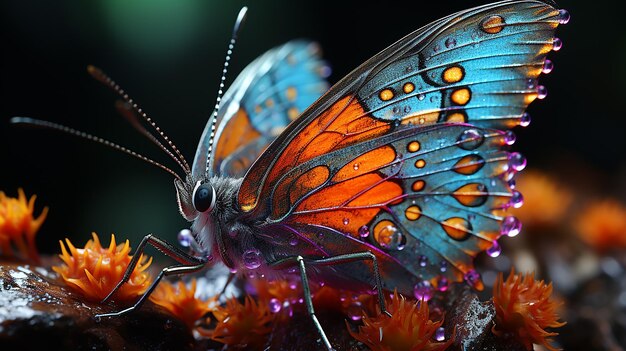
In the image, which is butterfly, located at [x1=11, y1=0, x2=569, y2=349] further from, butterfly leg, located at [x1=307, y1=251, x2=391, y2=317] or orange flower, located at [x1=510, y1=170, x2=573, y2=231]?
orange flower, located at [x1=510, y1=170, x2=573, y2=231]

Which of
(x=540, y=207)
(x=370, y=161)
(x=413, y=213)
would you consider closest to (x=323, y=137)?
(x=370, y=161)

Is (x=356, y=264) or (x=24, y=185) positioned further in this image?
(x=24, y=185)

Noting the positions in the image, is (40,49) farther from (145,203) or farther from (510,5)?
(510,5)

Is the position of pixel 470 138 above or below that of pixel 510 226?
above

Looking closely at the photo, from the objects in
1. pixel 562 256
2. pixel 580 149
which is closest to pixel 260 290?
pixel 562 256

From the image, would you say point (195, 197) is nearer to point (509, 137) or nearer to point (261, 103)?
point (261, 103)

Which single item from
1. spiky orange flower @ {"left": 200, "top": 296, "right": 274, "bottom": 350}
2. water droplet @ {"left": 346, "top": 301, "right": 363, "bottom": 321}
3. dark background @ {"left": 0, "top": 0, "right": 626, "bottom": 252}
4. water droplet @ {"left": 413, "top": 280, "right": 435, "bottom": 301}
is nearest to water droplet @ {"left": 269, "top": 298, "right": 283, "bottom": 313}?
spiky orange flower @ {"left": 200, "top": 296, "right": 274, "bottom": 350}

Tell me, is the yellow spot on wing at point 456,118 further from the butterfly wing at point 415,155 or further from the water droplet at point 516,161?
the water droplet at point 516,161
